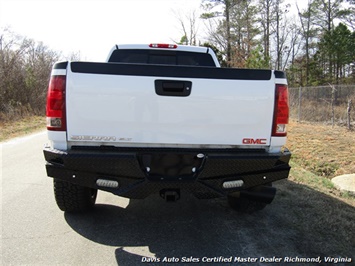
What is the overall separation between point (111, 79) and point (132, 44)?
101 inches

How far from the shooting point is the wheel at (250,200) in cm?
317

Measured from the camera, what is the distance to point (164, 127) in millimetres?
2781

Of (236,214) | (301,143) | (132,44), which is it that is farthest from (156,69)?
(301,143)

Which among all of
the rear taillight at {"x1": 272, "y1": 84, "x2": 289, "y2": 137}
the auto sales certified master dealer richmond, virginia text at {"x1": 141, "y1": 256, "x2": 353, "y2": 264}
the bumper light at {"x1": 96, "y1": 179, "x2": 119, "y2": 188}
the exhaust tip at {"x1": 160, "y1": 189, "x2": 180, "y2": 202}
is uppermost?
the rear taillight at {"x1": 272, "y1": 84, "x2": 289, "y2": 137}

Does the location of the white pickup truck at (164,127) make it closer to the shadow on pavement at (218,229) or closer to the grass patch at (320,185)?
the shadow on pavement at (218,229)

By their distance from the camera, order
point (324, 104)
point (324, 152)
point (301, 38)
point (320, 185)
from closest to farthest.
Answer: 1. point (320, 185)
2. point (324, 152)
3. point (324, 104)
4. point (301, 38)

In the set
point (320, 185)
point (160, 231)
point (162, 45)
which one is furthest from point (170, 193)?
point (320, 185)

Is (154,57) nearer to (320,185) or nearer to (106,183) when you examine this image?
(106,183)

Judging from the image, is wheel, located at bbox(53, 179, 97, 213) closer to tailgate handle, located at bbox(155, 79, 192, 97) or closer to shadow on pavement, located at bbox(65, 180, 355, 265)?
shadow on pavement, located at bbox(65, 180, 355, 265)

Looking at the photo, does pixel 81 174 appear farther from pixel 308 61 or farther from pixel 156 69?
pixel 308 61

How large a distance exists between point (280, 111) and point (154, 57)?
2.72m

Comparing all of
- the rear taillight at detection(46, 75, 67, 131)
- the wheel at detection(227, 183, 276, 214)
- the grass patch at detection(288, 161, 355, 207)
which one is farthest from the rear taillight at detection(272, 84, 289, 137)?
the grass patch at detection(288, 161, 355, 207)

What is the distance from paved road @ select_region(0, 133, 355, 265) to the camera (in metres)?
2.84

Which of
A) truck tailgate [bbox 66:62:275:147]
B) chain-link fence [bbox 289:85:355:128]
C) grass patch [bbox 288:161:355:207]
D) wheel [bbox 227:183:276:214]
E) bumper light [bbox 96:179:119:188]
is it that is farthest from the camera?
chain-link fence [bbox 289:85:355:128]
